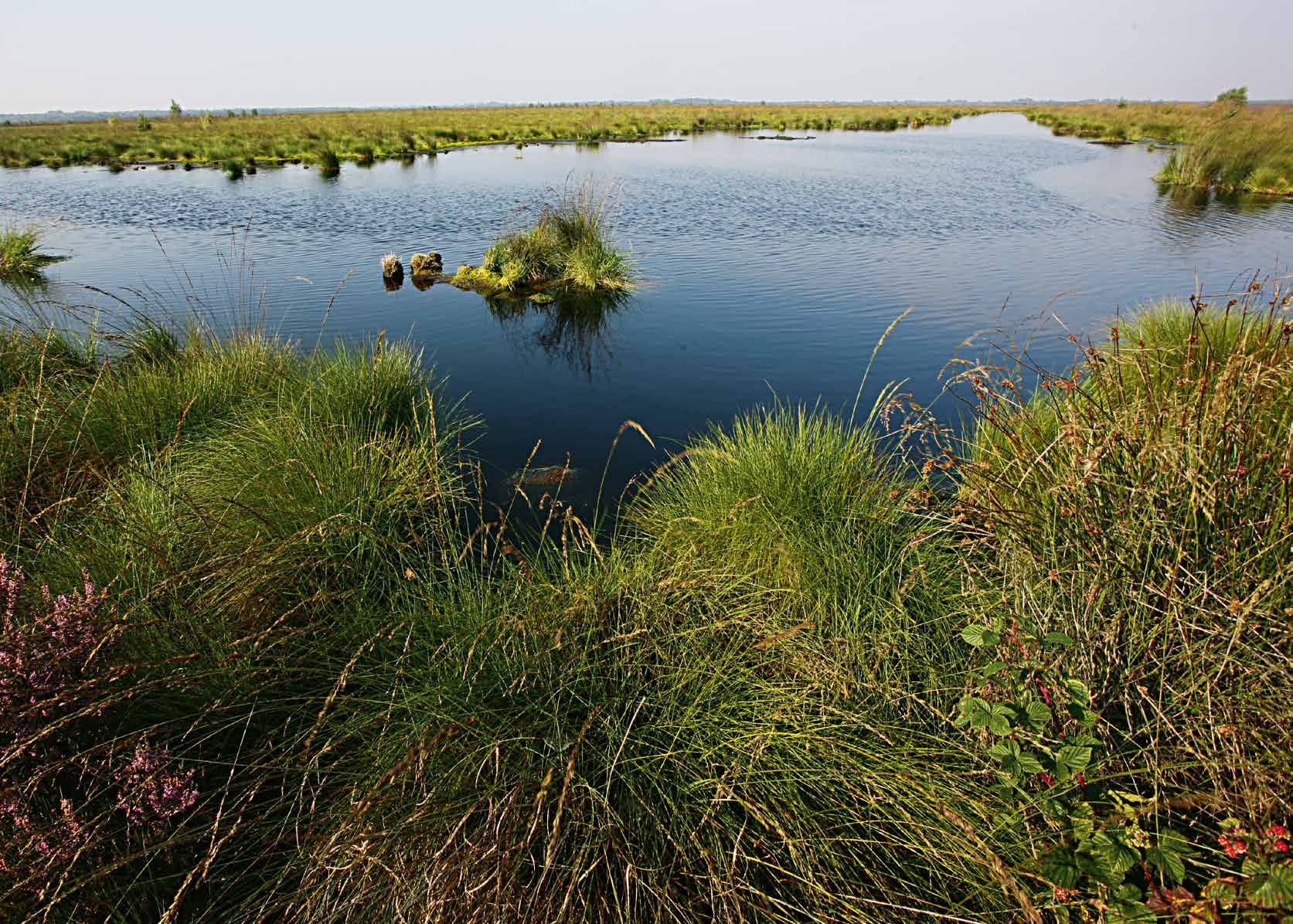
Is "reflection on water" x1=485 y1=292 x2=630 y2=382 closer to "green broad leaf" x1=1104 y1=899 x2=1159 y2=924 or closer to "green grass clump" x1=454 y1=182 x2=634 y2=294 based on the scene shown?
"green grass clump" x1=454 y1=182 x2=634 y2=294

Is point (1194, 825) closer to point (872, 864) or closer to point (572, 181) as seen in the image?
point (872, 864)

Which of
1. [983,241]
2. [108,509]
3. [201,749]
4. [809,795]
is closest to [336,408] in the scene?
[108,509]

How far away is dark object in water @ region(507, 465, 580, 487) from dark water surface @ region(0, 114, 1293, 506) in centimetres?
19

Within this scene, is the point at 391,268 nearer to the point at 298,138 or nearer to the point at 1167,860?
the point at 1167,860

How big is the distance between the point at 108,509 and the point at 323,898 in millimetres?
2011

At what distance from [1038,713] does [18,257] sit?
1609cm

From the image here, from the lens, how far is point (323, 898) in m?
1.98

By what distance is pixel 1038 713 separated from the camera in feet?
6.34

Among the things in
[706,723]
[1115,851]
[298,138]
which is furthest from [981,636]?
[298,138]

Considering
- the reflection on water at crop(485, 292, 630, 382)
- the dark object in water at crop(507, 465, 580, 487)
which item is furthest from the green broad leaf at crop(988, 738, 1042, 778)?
the reflection on water at crop(485, 292, 630, 382)

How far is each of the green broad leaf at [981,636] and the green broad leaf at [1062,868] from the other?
1.87ft

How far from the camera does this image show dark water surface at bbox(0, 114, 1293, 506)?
808cm

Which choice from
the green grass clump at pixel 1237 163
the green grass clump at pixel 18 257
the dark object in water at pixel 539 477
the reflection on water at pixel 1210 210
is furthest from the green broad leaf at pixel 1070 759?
the green grass clump at pixel 1237 163

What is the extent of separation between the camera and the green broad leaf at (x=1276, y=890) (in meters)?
1.49
